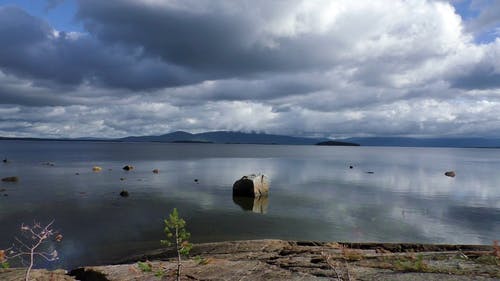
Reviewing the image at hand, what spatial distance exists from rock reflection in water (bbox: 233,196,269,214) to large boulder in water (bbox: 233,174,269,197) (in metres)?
0.64

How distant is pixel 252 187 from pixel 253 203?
2909 millimetres

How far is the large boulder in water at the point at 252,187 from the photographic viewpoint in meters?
40.7

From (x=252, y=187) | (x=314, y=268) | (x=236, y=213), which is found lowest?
(x=236, y=213)

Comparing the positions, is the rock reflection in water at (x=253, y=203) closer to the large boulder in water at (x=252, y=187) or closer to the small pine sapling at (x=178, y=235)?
the large boulder in water at (x=252, y=187)

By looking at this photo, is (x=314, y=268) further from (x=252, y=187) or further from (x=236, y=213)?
(x=252, y=187)

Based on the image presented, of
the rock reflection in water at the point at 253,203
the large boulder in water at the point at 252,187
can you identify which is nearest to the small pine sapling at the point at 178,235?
the rock reflection in water at the point at 253,203

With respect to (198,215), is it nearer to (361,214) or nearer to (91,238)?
(91,238)

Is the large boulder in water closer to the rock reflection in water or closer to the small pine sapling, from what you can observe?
the rock reflection in water

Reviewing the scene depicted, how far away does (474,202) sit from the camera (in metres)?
41.9

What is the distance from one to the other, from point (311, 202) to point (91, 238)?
24.2m

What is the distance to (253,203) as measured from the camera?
38000 millimetres

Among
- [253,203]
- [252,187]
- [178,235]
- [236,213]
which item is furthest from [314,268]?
[252,187]

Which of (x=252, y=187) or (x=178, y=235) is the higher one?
(x=178, y=235)

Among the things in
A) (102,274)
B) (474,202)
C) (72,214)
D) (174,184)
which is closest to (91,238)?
(72,214)
